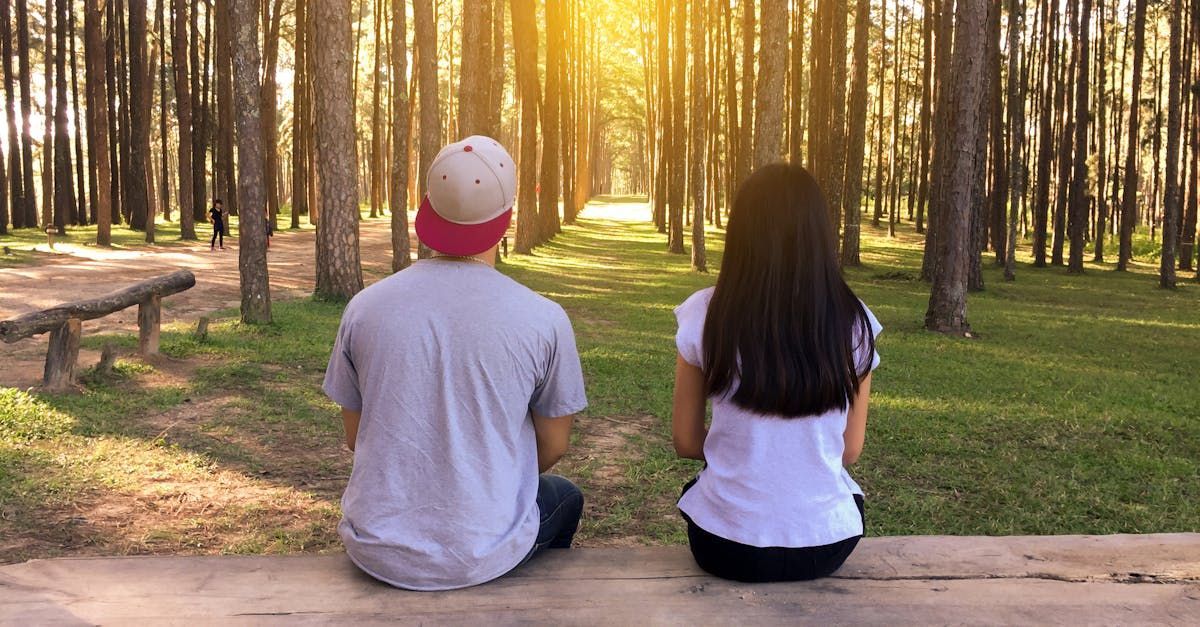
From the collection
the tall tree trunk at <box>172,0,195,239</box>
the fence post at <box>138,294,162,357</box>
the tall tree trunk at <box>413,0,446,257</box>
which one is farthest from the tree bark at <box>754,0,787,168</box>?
the tall tree trunk at <box>172,0,195,239</box>

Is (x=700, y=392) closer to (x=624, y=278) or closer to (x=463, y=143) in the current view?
(x=463, y=143)

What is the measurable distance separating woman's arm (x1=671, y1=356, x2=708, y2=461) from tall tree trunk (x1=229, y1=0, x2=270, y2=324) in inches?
425

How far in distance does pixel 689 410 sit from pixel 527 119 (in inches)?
1063

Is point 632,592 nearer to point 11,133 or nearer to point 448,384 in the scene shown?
point 448,384

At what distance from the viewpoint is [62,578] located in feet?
9.77

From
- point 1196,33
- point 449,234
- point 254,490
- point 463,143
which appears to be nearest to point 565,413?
point 449,234

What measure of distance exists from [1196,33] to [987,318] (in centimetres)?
1628

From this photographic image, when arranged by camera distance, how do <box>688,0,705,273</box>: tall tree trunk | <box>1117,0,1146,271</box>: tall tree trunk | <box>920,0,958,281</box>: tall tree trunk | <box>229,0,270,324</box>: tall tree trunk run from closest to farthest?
<box>229,0,270,324</box>: tall tree trunk < <box>920,0,958,281</box>: tall tree trunk < <box>1117,0,1146,271</box>: tall tree trunk < <box>688,0,705,273</box>: tall tree trunk

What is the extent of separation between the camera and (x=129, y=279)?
18828 millimetres

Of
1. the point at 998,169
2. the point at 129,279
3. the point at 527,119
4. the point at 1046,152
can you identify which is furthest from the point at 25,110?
the point at 1046,152

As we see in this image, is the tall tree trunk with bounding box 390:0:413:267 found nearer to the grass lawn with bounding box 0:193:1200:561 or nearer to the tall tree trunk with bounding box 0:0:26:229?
the grass lawn with bounding box 0:193:1200:561

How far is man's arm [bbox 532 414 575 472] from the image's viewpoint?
305 cm

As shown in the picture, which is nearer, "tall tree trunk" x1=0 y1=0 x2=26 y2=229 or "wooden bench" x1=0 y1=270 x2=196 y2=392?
"wooden bench" x1=0 y1=270 x2=196 y2=392

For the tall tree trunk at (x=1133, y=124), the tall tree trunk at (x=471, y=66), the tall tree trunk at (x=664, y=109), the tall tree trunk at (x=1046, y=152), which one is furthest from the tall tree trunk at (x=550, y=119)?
the tall tree trunk at (x=1133, y=124)
